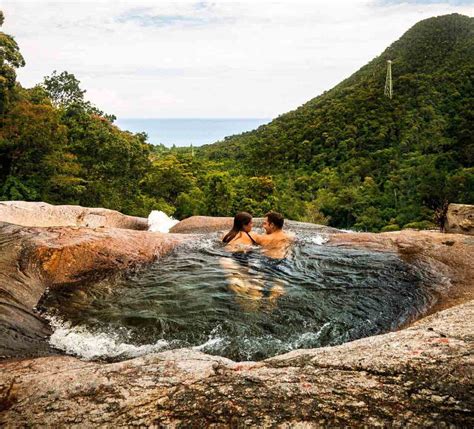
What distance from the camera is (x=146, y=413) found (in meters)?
2.26

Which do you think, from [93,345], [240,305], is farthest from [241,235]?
[93,345]

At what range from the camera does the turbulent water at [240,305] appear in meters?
4.46

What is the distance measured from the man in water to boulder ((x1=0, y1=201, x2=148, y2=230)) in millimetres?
5786

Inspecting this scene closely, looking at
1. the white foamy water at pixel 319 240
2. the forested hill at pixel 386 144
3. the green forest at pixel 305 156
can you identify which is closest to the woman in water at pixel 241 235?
the white foamy water at pixel 319 240

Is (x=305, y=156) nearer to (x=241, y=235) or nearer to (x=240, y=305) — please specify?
(x=241, y=235)

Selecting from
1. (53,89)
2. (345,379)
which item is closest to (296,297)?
(345,379)

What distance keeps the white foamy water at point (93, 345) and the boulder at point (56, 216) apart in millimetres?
6920

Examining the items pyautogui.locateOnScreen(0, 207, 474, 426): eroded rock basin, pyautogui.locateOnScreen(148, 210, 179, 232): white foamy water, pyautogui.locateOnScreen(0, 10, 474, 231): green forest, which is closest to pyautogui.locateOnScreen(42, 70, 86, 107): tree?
pyautogui.locateOnScreen(0, 10, 474, 231): green forest

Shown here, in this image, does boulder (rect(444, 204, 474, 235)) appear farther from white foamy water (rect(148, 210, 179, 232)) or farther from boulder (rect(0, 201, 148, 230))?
boulder (rect(0, 201, 148, 230))

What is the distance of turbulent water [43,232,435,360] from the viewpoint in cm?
446

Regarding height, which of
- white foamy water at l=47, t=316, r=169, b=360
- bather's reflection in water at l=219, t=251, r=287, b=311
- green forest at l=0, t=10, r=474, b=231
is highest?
green forest at l=0, t=10, r=474, b=231

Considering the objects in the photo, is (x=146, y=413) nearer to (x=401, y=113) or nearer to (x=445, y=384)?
(x=445, y=384)

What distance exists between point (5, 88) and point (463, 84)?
3696 cm

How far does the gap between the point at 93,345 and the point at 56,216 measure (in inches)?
340
